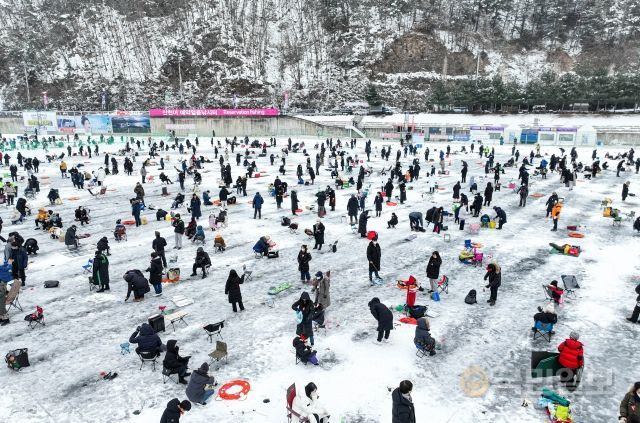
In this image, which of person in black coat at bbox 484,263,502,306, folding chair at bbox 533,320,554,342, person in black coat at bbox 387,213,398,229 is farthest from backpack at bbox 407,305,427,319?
person in black coat at bbox 387,213,398,229

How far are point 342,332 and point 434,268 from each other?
11.8 ft

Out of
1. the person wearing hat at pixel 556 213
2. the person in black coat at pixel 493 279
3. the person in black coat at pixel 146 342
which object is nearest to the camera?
the person in black coat at pixel 146 342

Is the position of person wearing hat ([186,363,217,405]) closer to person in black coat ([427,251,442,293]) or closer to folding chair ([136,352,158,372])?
folding chair ([136,352,158,372])

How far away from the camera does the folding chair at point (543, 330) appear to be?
1068 centimetres

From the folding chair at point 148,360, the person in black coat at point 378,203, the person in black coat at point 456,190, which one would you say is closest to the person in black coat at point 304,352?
the folding chair at point 148,360

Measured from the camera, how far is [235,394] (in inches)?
342

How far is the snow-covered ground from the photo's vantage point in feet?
27.8

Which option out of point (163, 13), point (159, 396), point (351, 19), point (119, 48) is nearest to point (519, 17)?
point (351, 19)

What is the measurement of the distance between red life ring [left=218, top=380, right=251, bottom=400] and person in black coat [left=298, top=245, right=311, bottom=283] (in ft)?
17.5

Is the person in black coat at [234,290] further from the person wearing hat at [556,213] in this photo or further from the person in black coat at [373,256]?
the person wearing hat at [556,213]

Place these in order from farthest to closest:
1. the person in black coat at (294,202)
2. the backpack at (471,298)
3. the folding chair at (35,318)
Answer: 1. the person in black coat at (294,202)
2. the backpack at (471,298)
3. the folding chair at (35,318)

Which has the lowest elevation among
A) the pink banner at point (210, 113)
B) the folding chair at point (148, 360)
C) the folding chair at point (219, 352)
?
the folding chair at point (148, 360)

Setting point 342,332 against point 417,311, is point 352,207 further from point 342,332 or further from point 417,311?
point 342,332

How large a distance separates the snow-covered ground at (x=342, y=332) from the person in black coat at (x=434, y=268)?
0.63 metres
